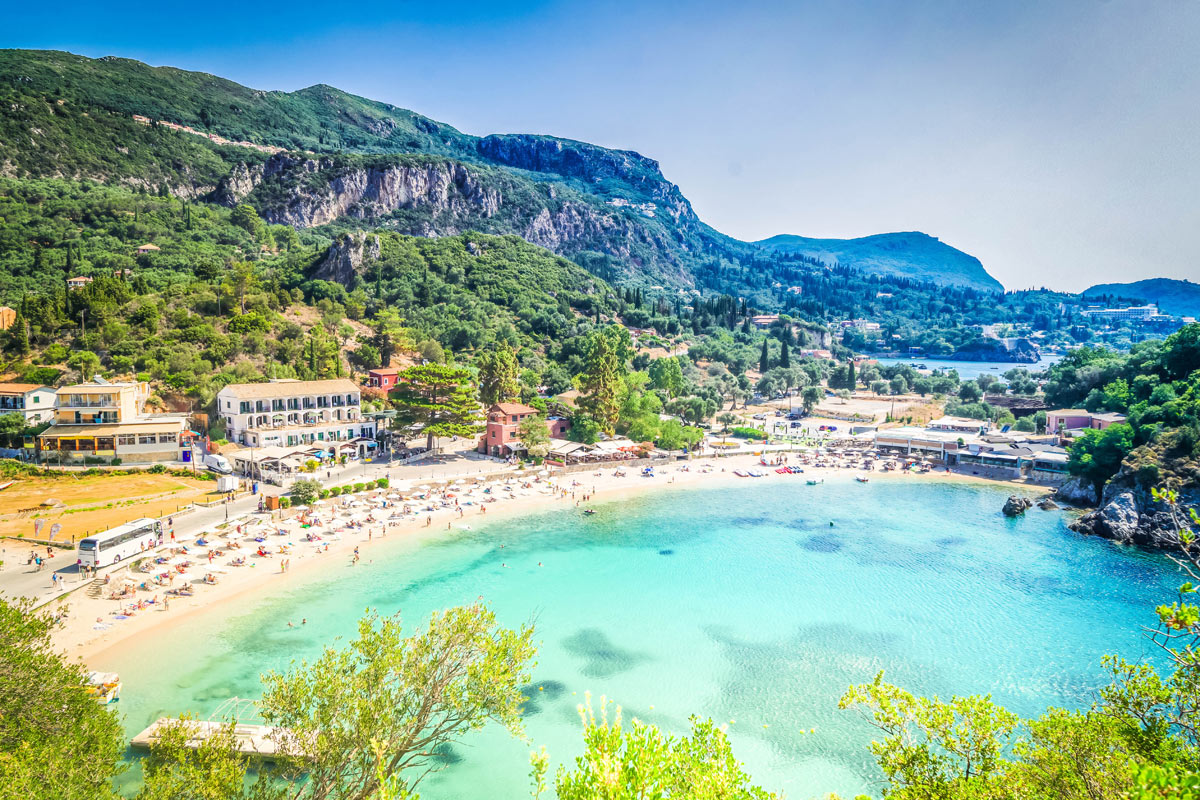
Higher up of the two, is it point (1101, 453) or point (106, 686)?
point (1101, 453)

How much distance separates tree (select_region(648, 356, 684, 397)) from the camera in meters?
70.6

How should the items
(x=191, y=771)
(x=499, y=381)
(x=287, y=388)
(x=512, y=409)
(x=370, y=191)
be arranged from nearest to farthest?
(x=191, y=771) → (x=287, y=388) → (x=512, y=409) → (x=499, y=381) → (x=370, y=191)

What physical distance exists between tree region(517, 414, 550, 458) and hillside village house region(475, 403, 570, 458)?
1.71 ft

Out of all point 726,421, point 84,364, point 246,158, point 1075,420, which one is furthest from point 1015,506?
point 246,158

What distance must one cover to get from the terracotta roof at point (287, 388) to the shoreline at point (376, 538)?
1205 cm

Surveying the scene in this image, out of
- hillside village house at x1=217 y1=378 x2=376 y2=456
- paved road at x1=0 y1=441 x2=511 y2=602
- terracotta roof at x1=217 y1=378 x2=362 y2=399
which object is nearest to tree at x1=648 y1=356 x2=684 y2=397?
paved road at x1=0 y1=441 x2=511 y2=602

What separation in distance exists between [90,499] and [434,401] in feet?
70.2

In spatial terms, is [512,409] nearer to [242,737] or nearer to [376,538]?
[376,538]

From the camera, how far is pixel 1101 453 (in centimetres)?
4112

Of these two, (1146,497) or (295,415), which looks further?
(295,415)

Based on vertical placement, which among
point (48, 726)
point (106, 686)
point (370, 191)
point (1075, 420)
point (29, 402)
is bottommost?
point (106, 686)

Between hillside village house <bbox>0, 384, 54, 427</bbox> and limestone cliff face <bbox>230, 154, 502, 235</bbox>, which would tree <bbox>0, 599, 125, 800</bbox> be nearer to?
hillside village house <bbox>0, 384, 54, 427</bbox>

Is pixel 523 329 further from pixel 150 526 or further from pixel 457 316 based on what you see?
pixel 150 526

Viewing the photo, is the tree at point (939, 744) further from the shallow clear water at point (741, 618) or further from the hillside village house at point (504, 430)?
the hillside village house at point (504, 430)
